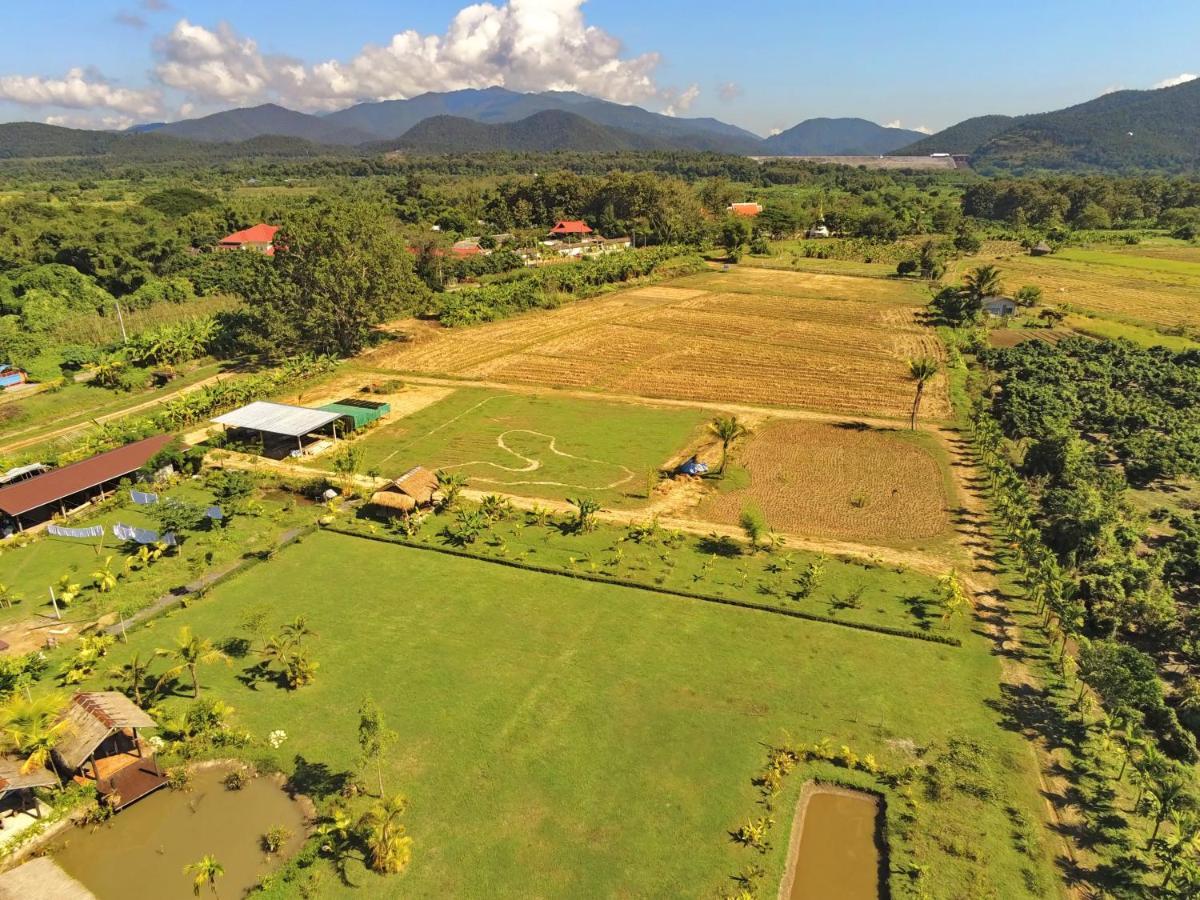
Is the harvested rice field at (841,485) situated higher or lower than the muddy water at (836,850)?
higher

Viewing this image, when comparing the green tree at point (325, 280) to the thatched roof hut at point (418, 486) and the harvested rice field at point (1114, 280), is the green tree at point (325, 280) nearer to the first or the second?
the thatched roof hut at point (418, 486)

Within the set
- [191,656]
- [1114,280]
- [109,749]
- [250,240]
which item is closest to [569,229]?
[250,240]

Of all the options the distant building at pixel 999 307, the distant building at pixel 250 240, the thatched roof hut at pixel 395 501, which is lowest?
the thatched roof hut at pixel 395 501

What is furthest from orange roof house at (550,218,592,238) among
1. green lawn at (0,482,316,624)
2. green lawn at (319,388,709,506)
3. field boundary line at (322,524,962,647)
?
field boundary line at (322,524,962,647)

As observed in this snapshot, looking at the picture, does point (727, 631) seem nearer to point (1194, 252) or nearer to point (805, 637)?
point (805, 637)

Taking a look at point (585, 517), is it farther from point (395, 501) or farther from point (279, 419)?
point (279, 419)

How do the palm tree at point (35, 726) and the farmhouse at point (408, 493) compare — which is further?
the farmhouse at point (408, 493)

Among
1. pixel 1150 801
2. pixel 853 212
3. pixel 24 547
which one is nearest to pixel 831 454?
pixel 1150 801

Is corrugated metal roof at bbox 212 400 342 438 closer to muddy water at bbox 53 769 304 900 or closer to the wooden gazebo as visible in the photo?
the wooden gazebo

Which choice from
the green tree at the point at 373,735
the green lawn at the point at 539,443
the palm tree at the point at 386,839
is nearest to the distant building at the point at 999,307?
the green lawn at the point at 539,443
